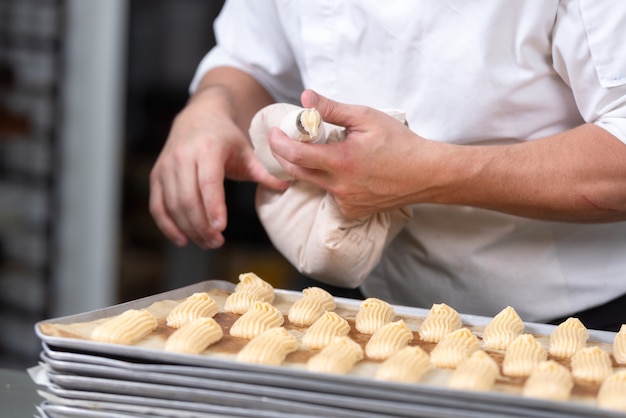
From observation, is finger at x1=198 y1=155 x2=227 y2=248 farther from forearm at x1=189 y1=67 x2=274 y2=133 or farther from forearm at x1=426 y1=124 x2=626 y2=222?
forearm at x1=426 y1=124 x2=626 y2=222

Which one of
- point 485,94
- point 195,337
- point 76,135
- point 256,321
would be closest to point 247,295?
point 256,321

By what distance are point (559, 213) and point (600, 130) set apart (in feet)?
0.39

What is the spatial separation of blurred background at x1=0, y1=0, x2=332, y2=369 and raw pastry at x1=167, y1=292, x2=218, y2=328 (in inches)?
82.1

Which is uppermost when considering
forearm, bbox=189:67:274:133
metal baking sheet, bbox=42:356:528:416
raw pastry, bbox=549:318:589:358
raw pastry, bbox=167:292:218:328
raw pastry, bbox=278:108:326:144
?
raw pastry, bbox=278:108:326:144

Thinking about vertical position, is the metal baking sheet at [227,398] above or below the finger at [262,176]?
below

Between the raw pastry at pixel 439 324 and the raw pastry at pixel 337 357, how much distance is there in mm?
125

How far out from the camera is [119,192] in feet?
10.9

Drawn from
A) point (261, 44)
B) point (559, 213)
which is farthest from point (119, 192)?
point (559, 213)

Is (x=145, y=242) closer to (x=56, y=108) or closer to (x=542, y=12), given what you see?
(x=56, y=108)

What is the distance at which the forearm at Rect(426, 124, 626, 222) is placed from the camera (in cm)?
115

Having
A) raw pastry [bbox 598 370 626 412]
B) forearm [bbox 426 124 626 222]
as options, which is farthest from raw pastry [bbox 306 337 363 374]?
forearm [bbox 426 124 626 222]

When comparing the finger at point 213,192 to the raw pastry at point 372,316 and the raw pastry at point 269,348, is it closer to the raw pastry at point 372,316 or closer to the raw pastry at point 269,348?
the raw pastry at point 372,316

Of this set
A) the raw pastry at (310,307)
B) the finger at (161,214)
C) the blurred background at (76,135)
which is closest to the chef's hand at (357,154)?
the raw pastry at (310,307)

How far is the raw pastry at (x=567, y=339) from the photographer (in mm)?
943
